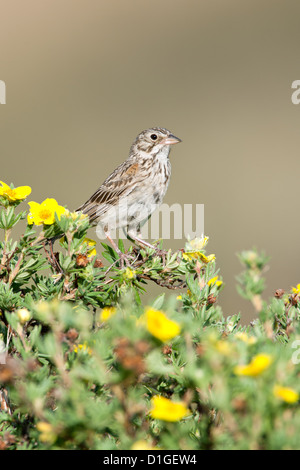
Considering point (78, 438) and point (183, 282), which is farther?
point (183, 282)

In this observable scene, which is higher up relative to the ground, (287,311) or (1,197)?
(1,197)

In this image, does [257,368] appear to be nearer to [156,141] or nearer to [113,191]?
[113,191]

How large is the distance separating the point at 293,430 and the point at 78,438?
56cm

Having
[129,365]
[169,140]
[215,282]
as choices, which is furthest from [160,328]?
[169,140]

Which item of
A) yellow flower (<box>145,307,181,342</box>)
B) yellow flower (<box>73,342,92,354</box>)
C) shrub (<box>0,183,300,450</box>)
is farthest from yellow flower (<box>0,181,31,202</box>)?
yellow flower (<box>145,307,181,342</box>)

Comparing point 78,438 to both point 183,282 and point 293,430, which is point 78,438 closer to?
point 293,430

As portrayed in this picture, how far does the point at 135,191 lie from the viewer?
248 inches

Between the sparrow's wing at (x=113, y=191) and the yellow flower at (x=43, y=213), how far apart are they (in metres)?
3.65

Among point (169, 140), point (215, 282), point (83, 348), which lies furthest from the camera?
point (169, 140)

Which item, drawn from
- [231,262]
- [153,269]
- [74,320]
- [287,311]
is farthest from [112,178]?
[231,262]

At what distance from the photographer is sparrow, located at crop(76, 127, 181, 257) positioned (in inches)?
241

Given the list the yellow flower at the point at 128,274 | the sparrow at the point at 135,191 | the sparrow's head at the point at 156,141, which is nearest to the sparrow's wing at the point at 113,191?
the sparrow at the point at 135,191

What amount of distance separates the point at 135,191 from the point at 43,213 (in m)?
3.74

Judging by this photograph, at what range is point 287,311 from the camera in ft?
8.95
